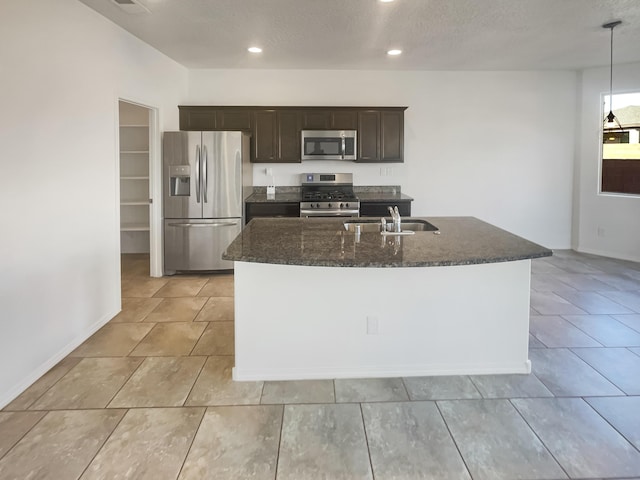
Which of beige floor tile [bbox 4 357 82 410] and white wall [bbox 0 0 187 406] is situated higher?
white wall [bbox 0 0 187 406]

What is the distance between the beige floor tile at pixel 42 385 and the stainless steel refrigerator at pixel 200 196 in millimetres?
2339

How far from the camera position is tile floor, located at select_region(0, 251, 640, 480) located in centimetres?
201

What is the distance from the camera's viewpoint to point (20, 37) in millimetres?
2709

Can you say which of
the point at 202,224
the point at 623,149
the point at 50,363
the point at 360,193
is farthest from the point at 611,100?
the point at 50,363

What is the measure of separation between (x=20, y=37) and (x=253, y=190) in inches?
147

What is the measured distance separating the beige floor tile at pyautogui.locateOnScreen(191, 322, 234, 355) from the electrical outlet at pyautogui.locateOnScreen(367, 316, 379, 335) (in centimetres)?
106

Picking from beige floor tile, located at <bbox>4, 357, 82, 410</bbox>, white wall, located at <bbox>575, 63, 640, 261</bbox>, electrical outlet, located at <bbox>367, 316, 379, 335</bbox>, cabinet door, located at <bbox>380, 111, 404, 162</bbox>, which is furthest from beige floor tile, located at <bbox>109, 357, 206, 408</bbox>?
white wall, located at <bbox>575, 63, 640, 261</bbox>

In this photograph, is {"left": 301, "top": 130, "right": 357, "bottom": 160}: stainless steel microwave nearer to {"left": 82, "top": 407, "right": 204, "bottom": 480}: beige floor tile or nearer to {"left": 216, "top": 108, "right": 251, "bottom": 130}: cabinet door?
{"left": 216, "top": 108, "right": 251, "bottom": 130}: cabinet door

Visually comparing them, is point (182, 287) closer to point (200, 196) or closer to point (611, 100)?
point (200, 196)

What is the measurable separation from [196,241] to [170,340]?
206 cm

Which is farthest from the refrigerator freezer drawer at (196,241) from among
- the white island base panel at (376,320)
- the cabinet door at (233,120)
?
the white island base panel at (376,320)

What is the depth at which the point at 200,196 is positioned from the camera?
5312 mm

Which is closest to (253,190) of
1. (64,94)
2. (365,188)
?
(365,188)

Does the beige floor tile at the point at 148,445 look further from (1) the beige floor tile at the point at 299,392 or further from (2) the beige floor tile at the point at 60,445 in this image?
(1) the beige floor tile at the point at 299,392
